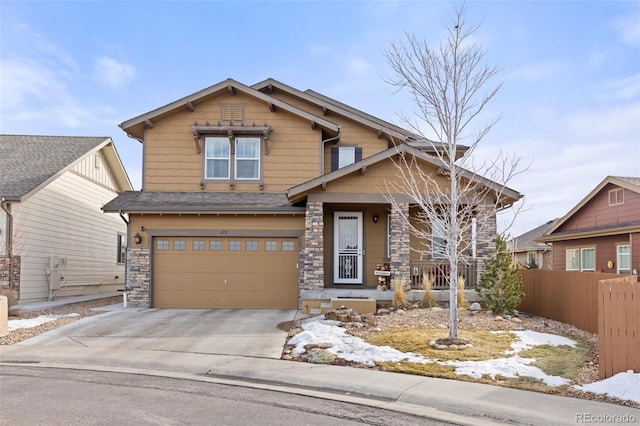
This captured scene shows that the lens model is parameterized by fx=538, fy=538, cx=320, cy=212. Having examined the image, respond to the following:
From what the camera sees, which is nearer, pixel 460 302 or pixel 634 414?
pixel 634 414

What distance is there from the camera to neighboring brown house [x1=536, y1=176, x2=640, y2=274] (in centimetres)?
1895

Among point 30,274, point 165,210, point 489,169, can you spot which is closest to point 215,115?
point 165,210

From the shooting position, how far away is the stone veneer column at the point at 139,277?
671 inches

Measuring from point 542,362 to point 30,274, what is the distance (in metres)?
16.5

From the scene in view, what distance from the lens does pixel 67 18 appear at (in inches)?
555

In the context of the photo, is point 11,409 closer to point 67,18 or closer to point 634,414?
point 634,414

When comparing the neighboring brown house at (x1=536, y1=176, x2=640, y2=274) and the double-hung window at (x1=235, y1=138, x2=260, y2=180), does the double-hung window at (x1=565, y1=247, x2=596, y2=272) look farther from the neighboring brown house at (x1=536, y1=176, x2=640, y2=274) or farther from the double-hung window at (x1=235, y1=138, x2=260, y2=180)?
the double-hung window at (x1=235, y1=138, x2=260, y2=180)

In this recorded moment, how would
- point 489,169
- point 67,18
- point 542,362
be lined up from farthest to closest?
point 67,18
point 489,169
point 542,362

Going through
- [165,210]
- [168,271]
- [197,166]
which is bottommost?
[168,271]

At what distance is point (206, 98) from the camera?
18281 millimetres

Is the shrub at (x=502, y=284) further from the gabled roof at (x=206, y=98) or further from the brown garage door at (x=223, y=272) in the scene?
the gabled roof at (x=206, y=98)

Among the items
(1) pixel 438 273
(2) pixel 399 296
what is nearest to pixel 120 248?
(2) pixel 399 296

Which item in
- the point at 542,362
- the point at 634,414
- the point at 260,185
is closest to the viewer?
the point at 634,414

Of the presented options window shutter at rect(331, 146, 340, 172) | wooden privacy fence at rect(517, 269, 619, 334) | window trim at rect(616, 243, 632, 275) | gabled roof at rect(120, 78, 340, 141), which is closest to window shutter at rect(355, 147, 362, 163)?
window shutter at rect(331, 146, 340, 172)
